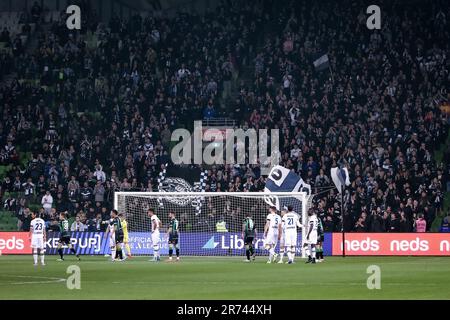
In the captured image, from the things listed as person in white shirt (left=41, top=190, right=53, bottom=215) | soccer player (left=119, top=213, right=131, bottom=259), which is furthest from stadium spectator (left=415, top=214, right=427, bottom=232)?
person in white shirt (left=41, top=190, right=53, bottom=215)

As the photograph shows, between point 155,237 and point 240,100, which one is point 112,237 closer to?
point 155,237

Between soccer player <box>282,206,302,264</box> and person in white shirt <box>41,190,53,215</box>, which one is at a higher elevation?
person in white shirt <box>41,190,53,215</box>

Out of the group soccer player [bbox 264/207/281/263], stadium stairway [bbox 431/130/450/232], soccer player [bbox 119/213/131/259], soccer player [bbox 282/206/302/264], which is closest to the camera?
soccer player [bbox 282/206/302/264]

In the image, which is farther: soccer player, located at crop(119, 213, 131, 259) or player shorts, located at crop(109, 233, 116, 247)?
player shorts, located at crop(109, 233, 116, 247)

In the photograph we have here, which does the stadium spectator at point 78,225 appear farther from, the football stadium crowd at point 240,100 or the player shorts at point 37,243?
the player shorts at point 37,243

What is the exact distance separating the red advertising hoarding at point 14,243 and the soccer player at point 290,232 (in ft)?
40.2

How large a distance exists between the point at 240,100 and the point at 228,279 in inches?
875

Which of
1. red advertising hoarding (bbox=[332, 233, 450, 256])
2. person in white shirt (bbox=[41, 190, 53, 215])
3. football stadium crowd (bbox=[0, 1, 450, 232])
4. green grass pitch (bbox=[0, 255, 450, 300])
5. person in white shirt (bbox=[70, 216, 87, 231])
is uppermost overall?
football stadium crowd (bbox=[0, 1, 450, 232])

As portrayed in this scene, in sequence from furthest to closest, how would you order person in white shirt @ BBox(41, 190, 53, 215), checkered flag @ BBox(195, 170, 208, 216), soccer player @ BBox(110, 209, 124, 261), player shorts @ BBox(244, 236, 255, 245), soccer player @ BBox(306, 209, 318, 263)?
person in white shirt @ BBox(41, 190, 53, 215) → checkered flag @ BBox(195, 170, 208, 216) → soccer player @ BBox(110, 209, 124, 261) → player shorts @ BBox(244, 236, 255, 245) → soccer player @ BBox(306, 209, 318, 263)

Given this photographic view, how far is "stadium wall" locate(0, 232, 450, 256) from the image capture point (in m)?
42.1

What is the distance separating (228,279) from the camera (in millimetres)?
29297

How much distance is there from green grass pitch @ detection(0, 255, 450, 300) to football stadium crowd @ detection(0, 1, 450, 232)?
6370 mm

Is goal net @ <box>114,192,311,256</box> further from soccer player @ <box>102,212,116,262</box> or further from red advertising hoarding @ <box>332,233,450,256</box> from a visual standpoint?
red advertising hoarding @ <box>332,233,450,256</box>

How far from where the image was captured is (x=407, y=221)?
4212cm
